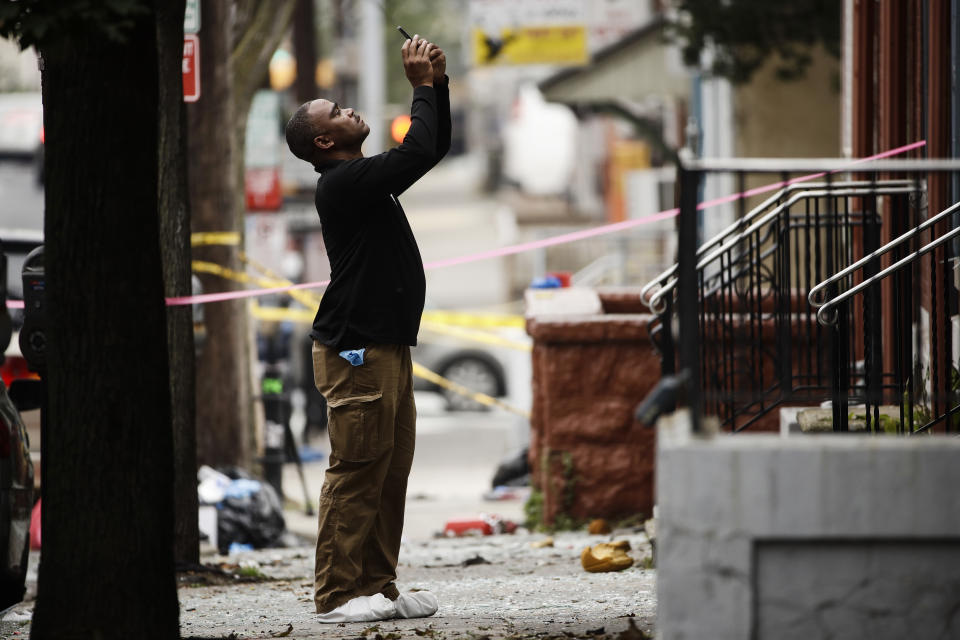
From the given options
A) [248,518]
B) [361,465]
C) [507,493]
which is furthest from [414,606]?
[507,493]

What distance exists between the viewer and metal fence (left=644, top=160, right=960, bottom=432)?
4480mm

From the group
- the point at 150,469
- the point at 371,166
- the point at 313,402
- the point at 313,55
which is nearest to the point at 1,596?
the point at 150,469

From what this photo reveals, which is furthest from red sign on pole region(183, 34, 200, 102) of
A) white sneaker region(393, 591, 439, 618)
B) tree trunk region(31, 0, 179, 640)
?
tree trunk region(31, 0, 179, 640)

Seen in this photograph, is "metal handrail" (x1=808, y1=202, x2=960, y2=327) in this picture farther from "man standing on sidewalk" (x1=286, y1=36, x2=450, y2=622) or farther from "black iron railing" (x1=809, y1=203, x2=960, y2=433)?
"man standing on sidewalk" (x1=286, y1=36, x2=450, y2=622)

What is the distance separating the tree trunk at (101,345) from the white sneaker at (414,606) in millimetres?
1351

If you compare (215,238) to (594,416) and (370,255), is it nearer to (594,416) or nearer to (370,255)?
(594,416)

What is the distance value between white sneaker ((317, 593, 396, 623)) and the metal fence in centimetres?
143

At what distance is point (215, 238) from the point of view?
10898 millimetres

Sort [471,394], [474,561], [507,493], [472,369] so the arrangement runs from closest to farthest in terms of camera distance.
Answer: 1. [474,561]
2. [507,493]
3. [471,394]
4. [472,369]

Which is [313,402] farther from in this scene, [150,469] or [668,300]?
[150,469]

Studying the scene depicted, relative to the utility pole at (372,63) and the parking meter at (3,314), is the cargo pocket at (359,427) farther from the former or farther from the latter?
the utility pole at (372,63)

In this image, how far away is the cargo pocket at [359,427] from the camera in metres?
5.50

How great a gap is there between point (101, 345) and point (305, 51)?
21696 millimetres

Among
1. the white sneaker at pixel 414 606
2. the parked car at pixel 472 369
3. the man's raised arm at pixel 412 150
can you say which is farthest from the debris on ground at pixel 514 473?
the parked car at pixel 472 369
